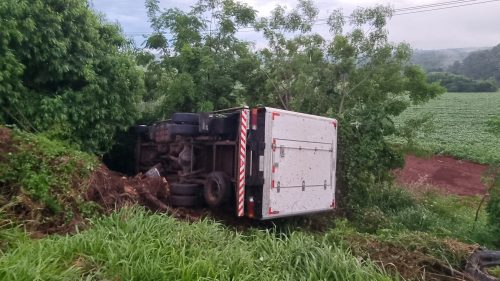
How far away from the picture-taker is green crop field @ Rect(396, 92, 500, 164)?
94.2 feet

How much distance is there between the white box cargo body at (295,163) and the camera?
296 inches

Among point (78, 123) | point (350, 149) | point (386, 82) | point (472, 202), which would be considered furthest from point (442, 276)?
point (472, 202)

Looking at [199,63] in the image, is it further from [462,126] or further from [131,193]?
[462,126]

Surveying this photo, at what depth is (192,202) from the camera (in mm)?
8008

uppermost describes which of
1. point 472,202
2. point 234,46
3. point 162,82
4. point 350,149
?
point 234,46

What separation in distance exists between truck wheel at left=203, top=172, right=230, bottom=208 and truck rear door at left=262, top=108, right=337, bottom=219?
66 cm

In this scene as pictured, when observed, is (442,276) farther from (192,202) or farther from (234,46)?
(234,46)

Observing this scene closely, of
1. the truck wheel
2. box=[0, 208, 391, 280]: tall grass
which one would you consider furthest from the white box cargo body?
box=[0, 208, 391, 280]: tall grass

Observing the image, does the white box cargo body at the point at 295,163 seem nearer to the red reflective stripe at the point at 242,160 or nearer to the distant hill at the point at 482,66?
the red reflective stripe at the point at 242,160

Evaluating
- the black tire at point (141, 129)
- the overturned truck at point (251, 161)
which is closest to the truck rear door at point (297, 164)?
the overturned truck at point (251, 161)

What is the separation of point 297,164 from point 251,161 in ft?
3.11

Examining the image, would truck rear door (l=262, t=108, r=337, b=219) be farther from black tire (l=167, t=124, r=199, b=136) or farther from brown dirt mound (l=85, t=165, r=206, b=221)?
black tire (l=167, t=124, r=199, b=136)

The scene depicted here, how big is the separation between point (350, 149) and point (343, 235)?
4455 millimetres

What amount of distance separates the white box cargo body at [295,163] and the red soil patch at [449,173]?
45.0ft
